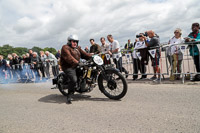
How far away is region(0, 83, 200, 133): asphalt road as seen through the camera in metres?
2.71

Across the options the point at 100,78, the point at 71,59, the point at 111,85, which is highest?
the point at 71,59

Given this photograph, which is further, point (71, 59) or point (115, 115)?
point (71, 59)

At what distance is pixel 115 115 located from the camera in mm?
3260

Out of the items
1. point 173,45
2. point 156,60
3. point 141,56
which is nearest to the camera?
point 173,45

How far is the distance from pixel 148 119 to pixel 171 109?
72cm

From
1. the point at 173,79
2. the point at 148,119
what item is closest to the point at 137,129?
the point at 148,119

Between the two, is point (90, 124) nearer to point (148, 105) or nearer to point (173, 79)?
point (148, 105)

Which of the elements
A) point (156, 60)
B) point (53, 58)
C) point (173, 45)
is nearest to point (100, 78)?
point (156, 60)

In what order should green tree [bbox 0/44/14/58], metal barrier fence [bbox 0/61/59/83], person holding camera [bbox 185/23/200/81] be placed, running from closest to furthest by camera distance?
person holding camera [bbox 185/23/200/81]
metal barrier fence [bbox 0/61/59/83]
green tree [bbox 0/44/14/58]

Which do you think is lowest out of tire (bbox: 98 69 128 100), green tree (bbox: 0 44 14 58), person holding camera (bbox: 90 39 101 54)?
tire (bbox: 98 69 128 100)

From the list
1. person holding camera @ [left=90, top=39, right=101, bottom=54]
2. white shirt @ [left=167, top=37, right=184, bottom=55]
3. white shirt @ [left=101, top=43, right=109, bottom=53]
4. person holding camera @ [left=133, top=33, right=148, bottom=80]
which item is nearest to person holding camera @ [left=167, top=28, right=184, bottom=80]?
white shirt @ [left=167, top=37, right=184, bottom=55]

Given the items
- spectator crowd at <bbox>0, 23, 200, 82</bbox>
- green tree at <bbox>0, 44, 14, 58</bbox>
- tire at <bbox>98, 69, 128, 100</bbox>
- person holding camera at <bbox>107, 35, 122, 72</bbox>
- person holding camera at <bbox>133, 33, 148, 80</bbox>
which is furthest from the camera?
green tree at <bbox>0, 44, 14, 58</bbox>

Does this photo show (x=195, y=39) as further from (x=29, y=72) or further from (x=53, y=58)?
(x=29, y=72)

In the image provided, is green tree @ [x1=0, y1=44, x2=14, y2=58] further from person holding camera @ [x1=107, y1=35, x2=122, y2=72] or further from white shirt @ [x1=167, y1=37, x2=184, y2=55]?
white shirt @ [x1=167, y1=37, x2=184, y2=55]
